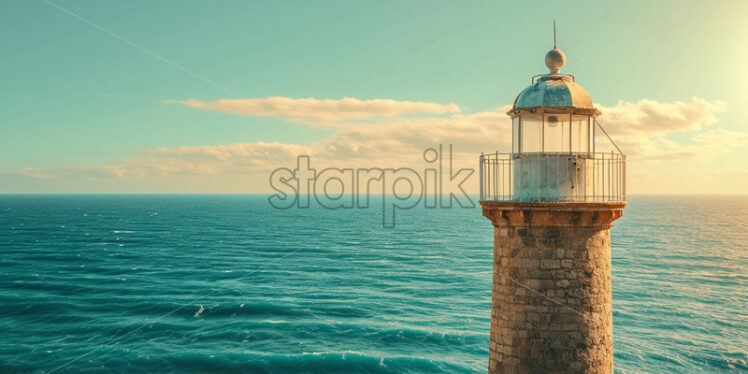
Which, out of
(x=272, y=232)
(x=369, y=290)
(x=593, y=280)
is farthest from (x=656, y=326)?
(x=272, y=232)

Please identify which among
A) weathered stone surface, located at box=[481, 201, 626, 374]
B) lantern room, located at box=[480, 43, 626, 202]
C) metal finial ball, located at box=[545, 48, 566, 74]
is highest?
metal finial ball, located at box=[545, 48, 566, 74]

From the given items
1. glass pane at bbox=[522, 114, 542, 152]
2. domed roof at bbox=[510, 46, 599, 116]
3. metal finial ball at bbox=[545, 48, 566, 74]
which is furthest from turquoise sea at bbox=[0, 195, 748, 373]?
metal finial ball at bbox=[545, 48, 566, 74]

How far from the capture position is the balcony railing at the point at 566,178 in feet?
31.0

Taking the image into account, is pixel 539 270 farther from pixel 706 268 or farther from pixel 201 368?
pixel 706 268

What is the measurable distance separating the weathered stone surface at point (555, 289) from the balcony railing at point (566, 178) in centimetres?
38

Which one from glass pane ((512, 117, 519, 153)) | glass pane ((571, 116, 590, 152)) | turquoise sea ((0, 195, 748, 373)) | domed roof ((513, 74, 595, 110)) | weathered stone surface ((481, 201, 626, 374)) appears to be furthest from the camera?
turquoise sea ((0, 195, 748, 373))

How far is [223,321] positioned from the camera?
A: 95.1 feet

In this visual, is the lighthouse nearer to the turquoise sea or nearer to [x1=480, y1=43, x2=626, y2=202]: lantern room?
[x1=480, y1=43, x2=626, y2=202]: lantern room

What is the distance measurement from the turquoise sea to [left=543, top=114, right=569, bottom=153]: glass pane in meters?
15.2

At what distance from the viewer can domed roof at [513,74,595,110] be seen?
31.2 ft

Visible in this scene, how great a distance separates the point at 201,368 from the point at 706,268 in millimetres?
44763

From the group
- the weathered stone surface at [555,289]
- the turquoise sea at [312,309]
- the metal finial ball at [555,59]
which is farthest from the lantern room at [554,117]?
the turquoise sea at [312,309]

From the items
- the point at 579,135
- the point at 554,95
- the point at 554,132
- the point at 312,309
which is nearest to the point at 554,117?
the point at 554,132

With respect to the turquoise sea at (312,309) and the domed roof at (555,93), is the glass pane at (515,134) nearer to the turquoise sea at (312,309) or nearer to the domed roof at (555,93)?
the domed roof at (555,93)
